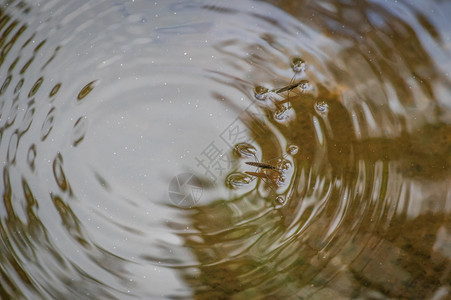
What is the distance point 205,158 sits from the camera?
2.11 m

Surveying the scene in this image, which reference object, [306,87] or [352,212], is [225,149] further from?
[352,212]

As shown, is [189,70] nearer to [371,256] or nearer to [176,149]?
[176,149]

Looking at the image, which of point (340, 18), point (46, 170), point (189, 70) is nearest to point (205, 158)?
point (189, 70)

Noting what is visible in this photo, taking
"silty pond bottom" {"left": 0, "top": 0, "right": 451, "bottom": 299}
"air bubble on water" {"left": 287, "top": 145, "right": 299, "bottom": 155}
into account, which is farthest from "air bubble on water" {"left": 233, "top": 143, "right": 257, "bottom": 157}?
"air bubble on water" {"left": 287, "top": 145, "right": 299, "bottom": 155}

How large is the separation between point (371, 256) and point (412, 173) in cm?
36

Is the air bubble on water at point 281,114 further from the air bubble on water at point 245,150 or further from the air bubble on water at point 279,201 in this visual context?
the air bubble on water at point 279,201

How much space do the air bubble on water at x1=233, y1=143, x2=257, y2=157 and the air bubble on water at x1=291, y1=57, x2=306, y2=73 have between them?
37 centimetres

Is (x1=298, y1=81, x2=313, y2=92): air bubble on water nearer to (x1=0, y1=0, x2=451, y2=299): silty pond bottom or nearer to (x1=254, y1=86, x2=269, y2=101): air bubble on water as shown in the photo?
(x1=0, y1=0, x2=451, y2=299): silty pond bottom

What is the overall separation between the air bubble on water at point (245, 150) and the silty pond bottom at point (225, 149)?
1 centimetres

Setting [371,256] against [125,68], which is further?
[125,68]

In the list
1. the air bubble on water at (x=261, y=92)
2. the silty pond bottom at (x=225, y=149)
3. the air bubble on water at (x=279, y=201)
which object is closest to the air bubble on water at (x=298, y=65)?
the silty pond bottom at (x=225, y=149)

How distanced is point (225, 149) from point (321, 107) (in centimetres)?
42

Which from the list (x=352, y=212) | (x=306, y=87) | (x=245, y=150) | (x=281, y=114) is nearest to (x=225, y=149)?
(x=245, y=150)

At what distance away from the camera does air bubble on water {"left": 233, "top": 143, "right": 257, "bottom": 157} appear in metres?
2.08
